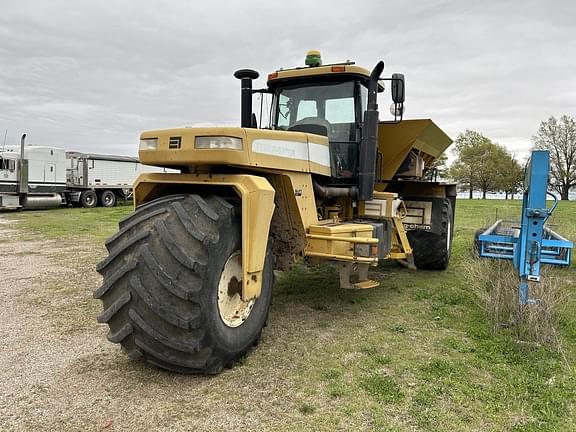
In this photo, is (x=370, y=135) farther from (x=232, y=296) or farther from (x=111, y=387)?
(x=111, y=387)

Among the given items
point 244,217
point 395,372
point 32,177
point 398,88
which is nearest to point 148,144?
point 244,217

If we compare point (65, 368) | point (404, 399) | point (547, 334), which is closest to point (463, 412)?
point (404, 399)

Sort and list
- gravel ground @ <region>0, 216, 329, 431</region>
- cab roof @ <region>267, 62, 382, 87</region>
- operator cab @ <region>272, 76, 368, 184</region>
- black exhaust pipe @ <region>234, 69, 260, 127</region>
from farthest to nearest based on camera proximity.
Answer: black exhaust pipe @ <region>234, 69, 260, 127</region> < operator cab @ <region>272, 76, 368, 184</region> < cab roof @ <region>267, 62, 382, 87</region> < gravel ground @ <region>0, 216, 329, 431</region>

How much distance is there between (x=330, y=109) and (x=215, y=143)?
7.78ft

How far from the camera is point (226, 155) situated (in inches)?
142

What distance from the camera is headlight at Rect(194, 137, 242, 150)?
3.62 metres

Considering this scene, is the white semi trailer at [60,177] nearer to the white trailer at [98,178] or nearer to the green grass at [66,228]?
the white trailer at [98,178]

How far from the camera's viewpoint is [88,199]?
2472 cm

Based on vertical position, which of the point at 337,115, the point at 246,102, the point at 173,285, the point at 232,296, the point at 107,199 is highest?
the point at 246,102

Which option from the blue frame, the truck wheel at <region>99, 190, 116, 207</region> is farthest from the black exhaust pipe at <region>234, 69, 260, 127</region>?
the truck wheel at <region>99, 190, 116, 207</region>

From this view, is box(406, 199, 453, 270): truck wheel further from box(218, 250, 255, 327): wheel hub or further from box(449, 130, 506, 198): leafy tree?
box(449, 130, 506, 198): leafy tree

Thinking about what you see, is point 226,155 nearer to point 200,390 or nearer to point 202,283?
point 202,283

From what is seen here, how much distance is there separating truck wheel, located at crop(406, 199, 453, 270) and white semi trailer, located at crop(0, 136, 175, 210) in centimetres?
1448

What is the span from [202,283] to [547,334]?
3.00 metres
